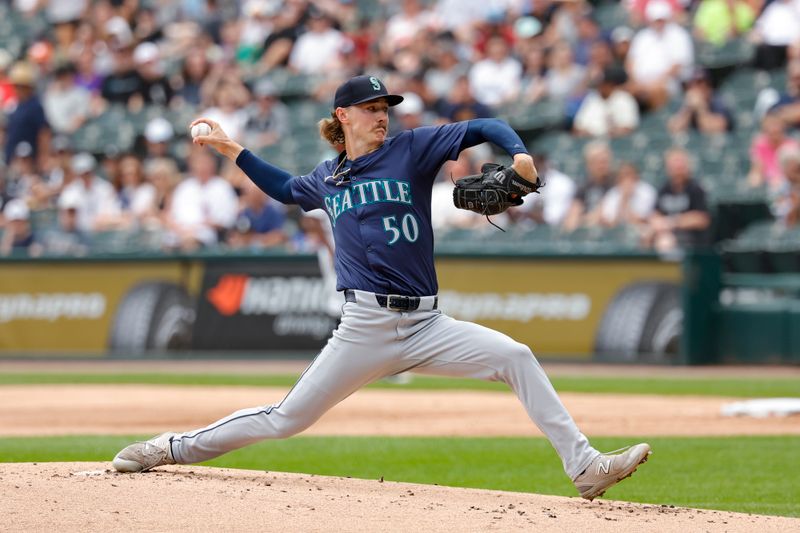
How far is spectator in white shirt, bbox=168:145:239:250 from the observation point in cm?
1698

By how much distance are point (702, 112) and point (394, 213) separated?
34.4 ft

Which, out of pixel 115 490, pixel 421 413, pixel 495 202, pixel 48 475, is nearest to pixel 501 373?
pixel 495 202

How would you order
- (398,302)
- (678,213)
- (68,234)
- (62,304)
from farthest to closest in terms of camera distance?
(68,234) < (62,304) < (678,213) < (398,302)

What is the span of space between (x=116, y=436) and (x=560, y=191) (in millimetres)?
7512

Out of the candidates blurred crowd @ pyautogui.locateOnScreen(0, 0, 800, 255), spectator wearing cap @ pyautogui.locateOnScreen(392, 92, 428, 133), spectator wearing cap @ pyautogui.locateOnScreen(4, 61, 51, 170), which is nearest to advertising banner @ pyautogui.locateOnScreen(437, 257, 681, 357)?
blurred crowd @ pyautogui.locateOnScreen(0, 0, 800, 255)

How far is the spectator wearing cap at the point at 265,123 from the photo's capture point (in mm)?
18734

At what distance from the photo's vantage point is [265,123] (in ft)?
61.7

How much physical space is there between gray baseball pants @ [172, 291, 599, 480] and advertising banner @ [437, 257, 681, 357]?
907 centimetres

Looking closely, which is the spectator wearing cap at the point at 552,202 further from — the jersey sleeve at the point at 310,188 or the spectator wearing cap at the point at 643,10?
the jersey sleeve at the point at 310,188

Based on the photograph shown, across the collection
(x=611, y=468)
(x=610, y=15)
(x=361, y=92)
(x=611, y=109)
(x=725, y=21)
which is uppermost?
(x=610, y=15)

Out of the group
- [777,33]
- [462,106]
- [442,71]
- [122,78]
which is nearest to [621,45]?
[777,33]

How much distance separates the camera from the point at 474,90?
17.9 m

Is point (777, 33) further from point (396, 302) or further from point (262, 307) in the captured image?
point (396, 302)

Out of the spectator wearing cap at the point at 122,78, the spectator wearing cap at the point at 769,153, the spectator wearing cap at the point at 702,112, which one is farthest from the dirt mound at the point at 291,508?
the spectator wearing cap at the point at 122,78
